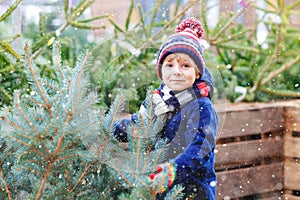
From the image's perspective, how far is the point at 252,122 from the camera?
7.68 feet

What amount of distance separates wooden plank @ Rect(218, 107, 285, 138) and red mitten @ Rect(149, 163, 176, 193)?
116 cm

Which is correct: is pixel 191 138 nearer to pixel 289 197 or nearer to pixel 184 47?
pixel 184 47

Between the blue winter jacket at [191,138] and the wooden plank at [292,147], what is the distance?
1.30 meters

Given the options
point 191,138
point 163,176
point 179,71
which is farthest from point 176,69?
point 163,176

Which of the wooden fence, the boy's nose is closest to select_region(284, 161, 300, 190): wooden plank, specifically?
the wooden fence

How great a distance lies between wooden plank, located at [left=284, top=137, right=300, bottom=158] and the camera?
2.43 m

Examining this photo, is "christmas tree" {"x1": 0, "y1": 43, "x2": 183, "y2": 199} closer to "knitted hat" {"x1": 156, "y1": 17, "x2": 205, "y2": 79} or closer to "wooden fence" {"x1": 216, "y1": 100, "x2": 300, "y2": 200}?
"knitted hat" {"x1": 156, "y1": 17, "x2": 205, "y2": 79}

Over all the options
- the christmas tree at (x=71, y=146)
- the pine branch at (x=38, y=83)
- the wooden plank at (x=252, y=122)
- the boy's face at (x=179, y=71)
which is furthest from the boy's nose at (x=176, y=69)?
the wooden plank at (x=252, y=122)

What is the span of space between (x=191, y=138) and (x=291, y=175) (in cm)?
146

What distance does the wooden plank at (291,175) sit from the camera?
2448 millimetres

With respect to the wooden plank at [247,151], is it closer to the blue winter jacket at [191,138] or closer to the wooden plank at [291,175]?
the wooden plank at [291,175]

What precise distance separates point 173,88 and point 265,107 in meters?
1.29

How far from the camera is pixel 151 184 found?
3.16 ft

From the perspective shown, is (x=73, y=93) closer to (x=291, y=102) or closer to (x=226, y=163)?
(x=226, y=163)
